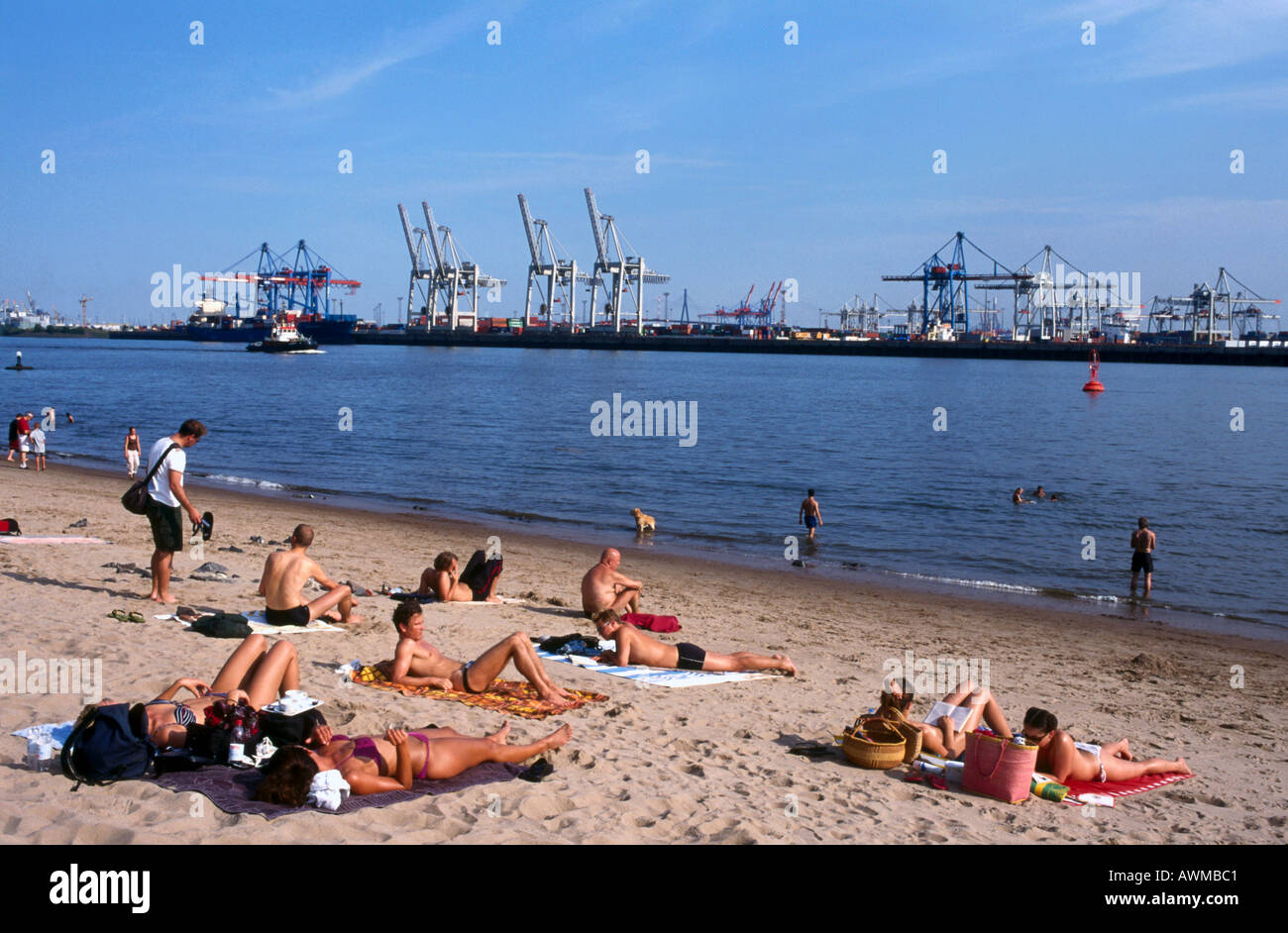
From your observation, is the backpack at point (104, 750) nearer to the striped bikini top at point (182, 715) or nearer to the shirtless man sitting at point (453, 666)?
the striped bikini top at point (182, 715)

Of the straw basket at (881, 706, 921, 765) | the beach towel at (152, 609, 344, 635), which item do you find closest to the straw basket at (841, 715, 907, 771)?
the straw basket at (881, 706, 921, 765)

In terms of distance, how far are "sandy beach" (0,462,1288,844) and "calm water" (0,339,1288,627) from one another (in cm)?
362

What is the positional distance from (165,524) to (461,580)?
8.78 feet

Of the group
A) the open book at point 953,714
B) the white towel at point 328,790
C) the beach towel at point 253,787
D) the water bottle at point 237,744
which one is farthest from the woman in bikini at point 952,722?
the water bottle at point 237,744

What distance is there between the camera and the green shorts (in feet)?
25.3

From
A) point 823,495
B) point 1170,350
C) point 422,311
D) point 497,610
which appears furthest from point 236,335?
point 497,610

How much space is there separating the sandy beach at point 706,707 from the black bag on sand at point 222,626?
0.44ft

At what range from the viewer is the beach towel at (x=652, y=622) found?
340 inches

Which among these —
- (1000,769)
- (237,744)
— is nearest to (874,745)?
(1000,769)

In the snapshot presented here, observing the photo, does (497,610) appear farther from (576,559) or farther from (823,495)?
(823,495)

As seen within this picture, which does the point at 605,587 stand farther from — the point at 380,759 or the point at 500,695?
the point at 380,759

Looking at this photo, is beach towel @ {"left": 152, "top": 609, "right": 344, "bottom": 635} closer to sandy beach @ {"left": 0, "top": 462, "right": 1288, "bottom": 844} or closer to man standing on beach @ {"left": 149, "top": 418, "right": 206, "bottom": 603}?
sandy beach @ {"left": 0, "top": 462, "right": 1288, "bottom": 844}

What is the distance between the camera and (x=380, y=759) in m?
4.68

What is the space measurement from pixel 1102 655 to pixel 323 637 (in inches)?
278
